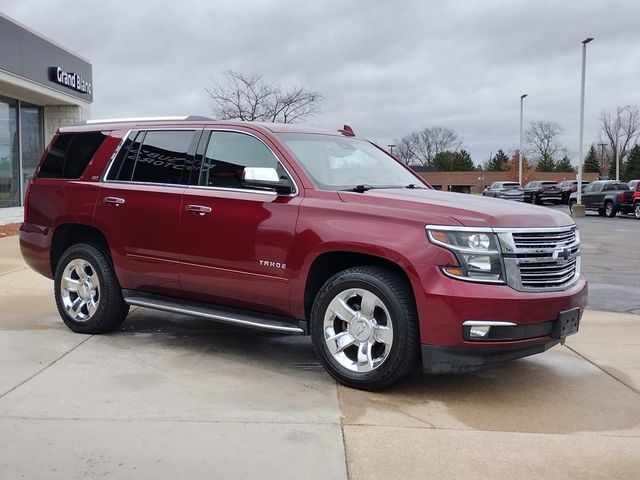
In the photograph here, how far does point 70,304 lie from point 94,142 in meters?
1.58

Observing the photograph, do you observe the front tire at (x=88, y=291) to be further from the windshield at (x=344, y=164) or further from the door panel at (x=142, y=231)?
the windshield at (x=344, y=164)

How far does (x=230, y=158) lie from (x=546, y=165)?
106819 mm

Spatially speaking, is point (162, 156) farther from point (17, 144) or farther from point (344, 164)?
→ point (17, 144)

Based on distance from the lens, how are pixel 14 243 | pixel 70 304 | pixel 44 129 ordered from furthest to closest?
pixel 44 129, pixel 14 243, pixel 70 304

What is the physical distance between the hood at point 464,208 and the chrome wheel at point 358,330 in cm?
67

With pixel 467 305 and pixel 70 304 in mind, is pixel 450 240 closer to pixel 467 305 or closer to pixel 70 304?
pixel 467 305

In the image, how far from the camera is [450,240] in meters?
4.37

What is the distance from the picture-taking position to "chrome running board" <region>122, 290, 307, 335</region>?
5.09 meters

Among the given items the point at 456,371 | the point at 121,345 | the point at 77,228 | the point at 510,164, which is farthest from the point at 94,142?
the point at 510,164

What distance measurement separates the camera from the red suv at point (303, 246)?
4.37 meters

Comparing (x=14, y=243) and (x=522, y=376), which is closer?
(x=522, y=376)

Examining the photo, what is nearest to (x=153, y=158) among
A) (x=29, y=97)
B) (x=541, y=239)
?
(x=541, y=239)

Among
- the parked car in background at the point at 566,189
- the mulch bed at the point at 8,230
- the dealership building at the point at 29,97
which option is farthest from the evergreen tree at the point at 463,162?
the mulch bed at the point at 8,230

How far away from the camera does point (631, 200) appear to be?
29.8m
